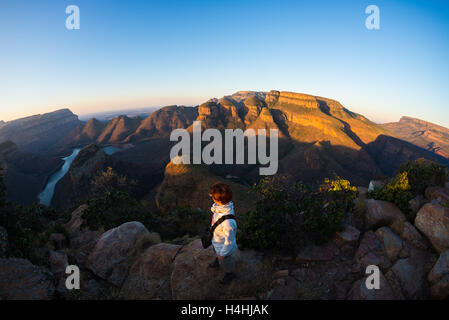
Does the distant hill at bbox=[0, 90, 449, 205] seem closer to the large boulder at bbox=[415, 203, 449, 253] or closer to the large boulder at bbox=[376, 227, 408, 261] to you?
the large boulder at bbox=[415, 203, 449, 253]

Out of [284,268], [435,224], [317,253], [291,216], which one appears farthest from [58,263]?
[435,224]

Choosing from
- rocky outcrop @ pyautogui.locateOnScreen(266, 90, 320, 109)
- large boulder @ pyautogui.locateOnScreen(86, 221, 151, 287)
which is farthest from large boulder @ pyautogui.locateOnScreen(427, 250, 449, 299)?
rocky outcrop @ pyautogui.locateOnScreen(266, 90, 320, 109)

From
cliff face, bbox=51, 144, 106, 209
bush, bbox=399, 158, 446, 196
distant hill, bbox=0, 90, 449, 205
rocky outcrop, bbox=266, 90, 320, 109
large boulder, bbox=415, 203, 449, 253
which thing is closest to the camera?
large boulder, bbox=415, 203, 449, 253

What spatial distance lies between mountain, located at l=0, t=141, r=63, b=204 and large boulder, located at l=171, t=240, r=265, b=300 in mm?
87231

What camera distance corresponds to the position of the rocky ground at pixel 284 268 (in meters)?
3.91

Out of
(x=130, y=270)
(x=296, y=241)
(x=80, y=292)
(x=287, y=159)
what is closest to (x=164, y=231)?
(x=130, y=270)

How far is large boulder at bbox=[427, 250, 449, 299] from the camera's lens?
3.51 meters

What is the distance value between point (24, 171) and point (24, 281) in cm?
11753

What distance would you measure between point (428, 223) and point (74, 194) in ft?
206

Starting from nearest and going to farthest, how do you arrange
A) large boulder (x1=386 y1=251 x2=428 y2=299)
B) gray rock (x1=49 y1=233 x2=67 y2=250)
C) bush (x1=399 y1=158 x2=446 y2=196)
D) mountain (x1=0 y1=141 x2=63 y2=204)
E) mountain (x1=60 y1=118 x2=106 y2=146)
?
large boulder (x1=386 y1=251 x2=428 y2=299)
bush (x1=399 y1=158 x2=446 y2=196)
gray rock (x1=49 y1=233 x2=67 y2=250)
mountain (x1=0 y1=141 x2=63 y2=204)
mountain (x1=60 y1=118 x2=106 y2=146)

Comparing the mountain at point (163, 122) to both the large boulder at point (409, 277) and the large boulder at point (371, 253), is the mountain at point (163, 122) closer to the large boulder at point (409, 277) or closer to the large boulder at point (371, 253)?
the large boulder at point (371, 253)

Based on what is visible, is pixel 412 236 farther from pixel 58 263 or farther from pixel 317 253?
pixel 58 263
